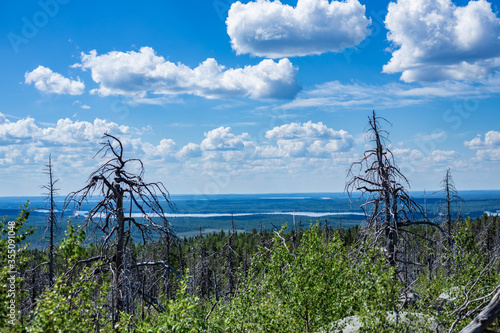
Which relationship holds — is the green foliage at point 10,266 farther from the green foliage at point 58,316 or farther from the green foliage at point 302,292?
the green foliage at point 302,292

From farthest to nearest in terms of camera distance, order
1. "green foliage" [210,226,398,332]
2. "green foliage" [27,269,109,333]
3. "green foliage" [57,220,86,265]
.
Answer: "green foliage" [210,226,398,332]
"green foliage" [57,220,86,265]
"green foliage" [27,269,109,333]

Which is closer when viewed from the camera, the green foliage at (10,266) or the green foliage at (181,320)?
the green foliage at (181,320)

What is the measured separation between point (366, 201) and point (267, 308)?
19.7 ft

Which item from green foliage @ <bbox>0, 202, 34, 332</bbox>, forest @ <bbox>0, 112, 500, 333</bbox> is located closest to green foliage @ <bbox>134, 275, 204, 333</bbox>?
forest @ <bbox>0, 112, 500, 333</bbox>

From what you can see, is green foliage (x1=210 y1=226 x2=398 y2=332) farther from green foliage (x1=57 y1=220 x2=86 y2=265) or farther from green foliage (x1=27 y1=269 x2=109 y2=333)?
green foliage (x1=57 y1=220 x2=86 y2=265)

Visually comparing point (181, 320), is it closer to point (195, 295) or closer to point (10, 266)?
point (195, 295)

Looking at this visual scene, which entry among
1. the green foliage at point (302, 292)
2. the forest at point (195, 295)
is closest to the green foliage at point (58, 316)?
the forest at point (195, 295)

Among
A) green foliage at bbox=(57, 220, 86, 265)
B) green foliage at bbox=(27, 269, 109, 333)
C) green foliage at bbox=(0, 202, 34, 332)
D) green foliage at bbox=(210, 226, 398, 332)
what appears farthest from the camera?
green foliage at bbox=(210, 226, 398, 332)

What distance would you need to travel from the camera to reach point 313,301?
9.26 m

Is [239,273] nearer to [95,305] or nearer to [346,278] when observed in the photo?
[346,278]

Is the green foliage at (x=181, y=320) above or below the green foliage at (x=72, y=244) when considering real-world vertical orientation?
below

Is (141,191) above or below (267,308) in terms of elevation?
above

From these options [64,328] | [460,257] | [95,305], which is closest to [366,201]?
[460,257]

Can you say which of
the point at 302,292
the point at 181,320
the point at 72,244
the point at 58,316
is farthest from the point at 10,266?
the point at 302,292
